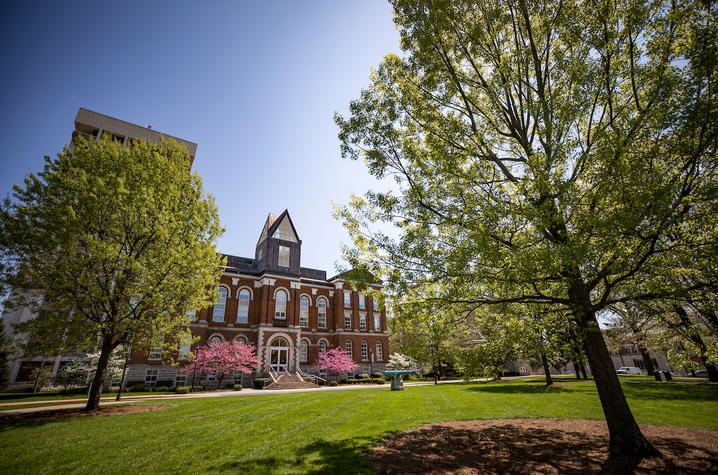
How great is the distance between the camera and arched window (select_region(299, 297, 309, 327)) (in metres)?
35.6

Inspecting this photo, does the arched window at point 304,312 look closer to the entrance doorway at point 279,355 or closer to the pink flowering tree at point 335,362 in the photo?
the entrance doorway at point 279,355

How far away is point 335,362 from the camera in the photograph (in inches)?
1312

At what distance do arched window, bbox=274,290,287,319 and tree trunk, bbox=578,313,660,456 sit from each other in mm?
30887

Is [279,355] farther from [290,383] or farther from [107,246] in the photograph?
[107,246]

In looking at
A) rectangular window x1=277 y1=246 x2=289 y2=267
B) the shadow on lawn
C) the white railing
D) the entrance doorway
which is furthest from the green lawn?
rectangular window x1=277 y1=246 x2=289 y2=267

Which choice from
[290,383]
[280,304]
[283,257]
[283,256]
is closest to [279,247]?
[283,256]

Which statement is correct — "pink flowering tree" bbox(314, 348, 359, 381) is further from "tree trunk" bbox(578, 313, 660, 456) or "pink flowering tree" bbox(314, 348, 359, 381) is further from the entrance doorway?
"tree trunk" bbox(578, 313, 660, 456)

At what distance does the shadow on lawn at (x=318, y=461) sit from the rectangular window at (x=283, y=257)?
96.6 ft

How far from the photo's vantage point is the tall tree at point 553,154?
5.13 m

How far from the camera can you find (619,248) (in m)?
5.05

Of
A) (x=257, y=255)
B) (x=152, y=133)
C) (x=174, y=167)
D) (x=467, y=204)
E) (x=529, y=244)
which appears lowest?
(x=529, y=244)

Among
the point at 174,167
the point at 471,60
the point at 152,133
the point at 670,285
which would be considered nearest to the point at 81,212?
the point at 174,167

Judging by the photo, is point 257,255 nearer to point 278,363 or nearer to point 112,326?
point 278,363

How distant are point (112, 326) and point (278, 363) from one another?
865 inches
